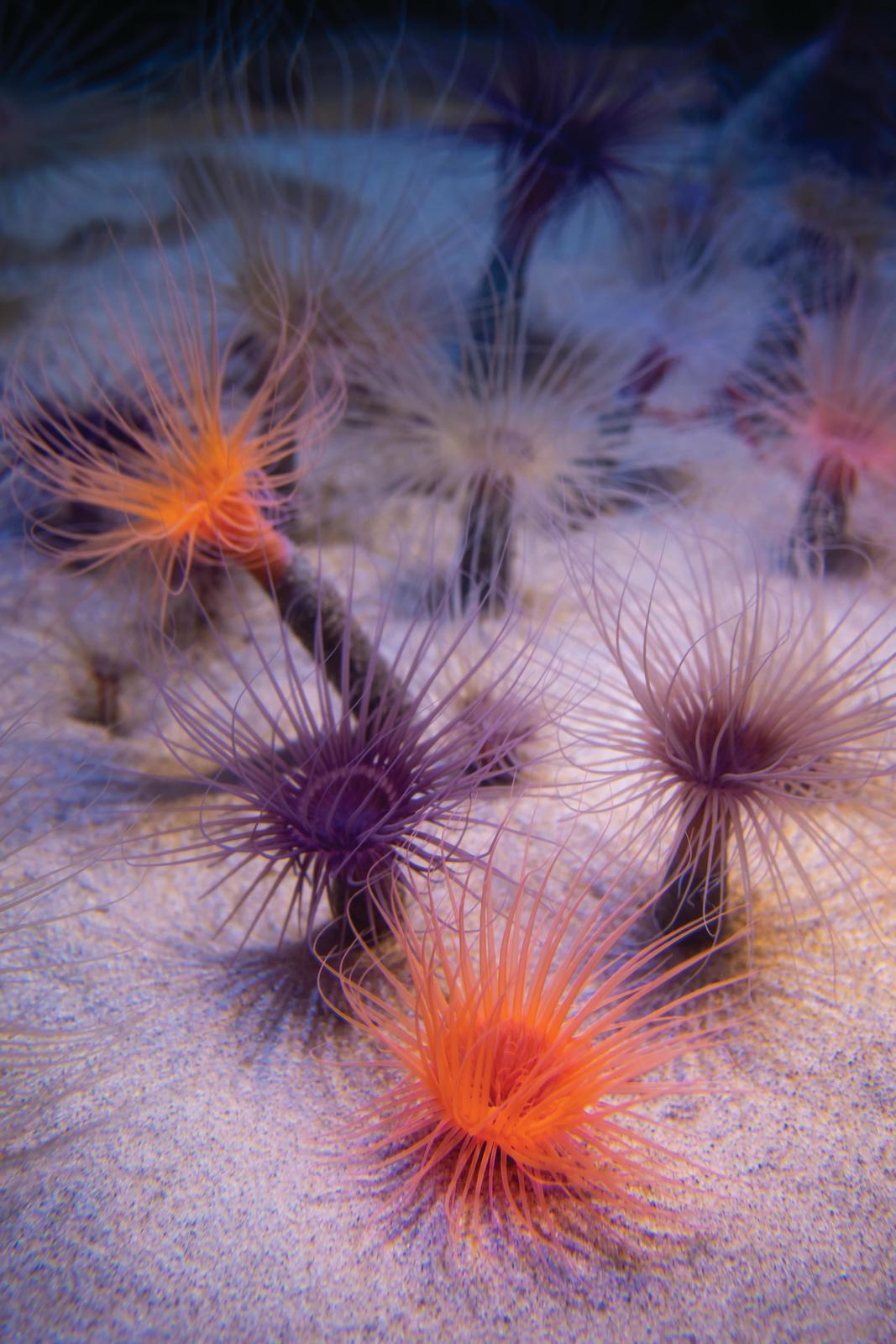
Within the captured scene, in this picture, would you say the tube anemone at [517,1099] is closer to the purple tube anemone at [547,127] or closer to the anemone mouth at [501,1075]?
the anemone mouth at [501,1075]

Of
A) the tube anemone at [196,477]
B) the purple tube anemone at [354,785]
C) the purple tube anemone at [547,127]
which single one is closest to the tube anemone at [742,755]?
the purple tube anemone at [354,785]

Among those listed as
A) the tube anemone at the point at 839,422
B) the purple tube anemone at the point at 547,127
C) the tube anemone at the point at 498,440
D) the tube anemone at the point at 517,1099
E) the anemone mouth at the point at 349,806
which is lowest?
the tube anemone at the point at 517,1099

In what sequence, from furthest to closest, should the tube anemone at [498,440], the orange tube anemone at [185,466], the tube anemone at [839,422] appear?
the tube anemone at [839,422]
the tube anemone at [498,440]
the orange tube anemone at [185,466]

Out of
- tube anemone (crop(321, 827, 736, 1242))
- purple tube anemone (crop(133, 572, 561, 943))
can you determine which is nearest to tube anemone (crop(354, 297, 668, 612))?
purple tube anemone (crop(133, 572, 561, 943))

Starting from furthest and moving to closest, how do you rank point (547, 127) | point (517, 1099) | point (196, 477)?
1. point (547, 127)
2. point (196, 477)
3. point (517, 1099)

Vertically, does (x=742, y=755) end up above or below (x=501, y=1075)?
above

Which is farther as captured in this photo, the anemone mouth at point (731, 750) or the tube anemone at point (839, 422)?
the tube anemone at point (839, 422)

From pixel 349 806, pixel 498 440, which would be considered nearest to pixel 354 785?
pixel 349 806

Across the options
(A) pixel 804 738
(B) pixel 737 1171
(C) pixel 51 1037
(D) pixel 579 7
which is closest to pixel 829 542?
(A) pixel 804 738

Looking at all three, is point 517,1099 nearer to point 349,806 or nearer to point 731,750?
point 349,806

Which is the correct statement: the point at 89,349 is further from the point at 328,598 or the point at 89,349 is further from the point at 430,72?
the point at 328,598

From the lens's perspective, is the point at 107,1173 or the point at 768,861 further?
the point at 768,861
